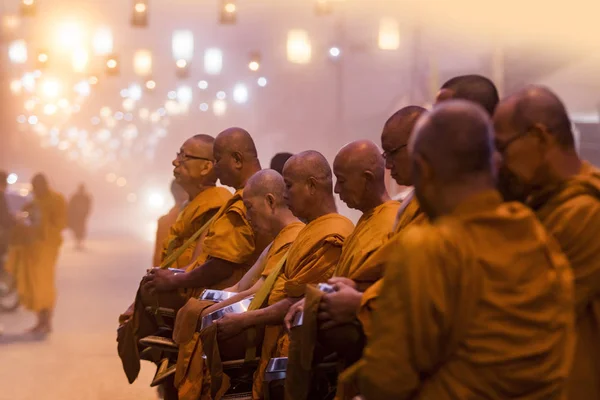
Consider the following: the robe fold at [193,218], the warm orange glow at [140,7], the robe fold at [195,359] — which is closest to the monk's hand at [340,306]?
the robe fold at [195,359]

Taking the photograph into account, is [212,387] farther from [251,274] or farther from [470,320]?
[470,320]

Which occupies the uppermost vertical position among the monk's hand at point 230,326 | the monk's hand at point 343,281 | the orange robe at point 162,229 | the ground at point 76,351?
the monk's hand at point 343,281

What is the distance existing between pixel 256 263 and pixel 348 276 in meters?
1.62

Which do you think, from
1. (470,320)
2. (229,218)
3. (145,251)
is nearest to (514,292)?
(470,320)

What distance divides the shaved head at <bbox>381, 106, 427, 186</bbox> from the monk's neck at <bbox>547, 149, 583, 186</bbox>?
1146 millimetres

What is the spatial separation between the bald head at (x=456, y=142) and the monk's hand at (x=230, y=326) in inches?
99.2

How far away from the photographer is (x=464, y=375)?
8.96ft

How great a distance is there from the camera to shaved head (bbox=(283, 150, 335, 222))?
201 inches

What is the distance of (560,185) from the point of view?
3.14 meters

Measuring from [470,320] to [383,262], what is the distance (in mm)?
1229

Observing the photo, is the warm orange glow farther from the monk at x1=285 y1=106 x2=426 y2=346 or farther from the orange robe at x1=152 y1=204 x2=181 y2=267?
the monk at x1=285 y1=106 x2=426 y2=346

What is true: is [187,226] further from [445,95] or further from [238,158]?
[445,95]

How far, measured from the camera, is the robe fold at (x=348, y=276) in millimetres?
3828

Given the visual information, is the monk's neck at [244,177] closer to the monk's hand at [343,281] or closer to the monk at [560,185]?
the monk's hand at [343,281]
